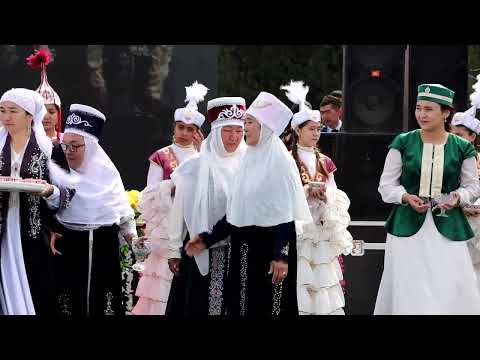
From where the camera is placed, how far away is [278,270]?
6773 millimetres

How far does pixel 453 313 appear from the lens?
23.8ft

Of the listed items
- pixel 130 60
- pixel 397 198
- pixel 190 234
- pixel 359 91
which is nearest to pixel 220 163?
pixel 190 234

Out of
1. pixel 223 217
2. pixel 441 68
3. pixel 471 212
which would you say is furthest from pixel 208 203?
pixel 441 68

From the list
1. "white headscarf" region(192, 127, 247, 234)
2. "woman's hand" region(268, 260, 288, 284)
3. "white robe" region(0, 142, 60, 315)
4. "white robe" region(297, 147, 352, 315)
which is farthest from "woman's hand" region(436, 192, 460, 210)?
"white robe" region(0, 142, 60, 315)

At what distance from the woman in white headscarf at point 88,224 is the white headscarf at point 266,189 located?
882mm

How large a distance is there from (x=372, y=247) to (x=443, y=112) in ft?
6.27

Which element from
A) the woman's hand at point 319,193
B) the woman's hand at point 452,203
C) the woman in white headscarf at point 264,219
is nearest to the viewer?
the woman in white headscarf at point 264,219

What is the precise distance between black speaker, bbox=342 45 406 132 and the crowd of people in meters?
1.74

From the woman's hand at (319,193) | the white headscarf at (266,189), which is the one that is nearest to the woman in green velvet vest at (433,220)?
the white headscarf at (266,189)

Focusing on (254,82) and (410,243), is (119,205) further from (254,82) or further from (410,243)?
(254,82)

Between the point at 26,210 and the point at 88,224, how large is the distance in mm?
621

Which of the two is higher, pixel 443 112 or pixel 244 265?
Answer: pixel 443 112

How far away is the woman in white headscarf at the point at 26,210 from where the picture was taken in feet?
22.1

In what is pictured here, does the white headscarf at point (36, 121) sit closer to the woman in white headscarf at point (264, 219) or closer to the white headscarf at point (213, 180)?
the white headscarf at point (213, 180)
